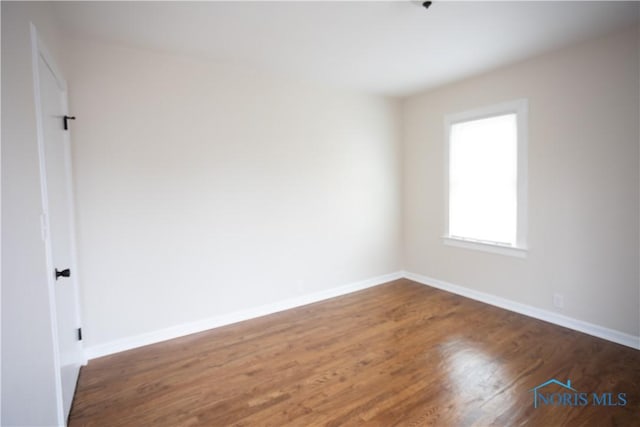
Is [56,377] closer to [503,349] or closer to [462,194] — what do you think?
[503,349]

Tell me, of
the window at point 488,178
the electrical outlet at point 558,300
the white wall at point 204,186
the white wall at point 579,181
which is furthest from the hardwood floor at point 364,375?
the window at point 488,178

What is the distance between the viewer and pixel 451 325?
10.8 feet

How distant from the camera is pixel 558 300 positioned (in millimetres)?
3262

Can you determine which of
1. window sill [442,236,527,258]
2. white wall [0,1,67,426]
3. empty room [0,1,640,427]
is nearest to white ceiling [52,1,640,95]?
empty room [0,1,640,427]

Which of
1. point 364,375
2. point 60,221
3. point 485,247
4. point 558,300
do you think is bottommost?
point 364,375

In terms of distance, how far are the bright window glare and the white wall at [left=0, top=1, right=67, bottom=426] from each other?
4053mm

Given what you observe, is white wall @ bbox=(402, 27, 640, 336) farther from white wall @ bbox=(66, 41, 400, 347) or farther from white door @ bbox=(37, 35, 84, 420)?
white door @ bbox=(37, 35, 84, 420)

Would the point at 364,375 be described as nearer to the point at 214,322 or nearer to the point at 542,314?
the point at 214,322

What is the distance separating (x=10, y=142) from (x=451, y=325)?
3.58 metres

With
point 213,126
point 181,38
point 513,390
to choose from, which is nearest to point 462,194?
point 513,390

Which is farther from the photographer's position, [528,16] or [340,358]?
[340,358]

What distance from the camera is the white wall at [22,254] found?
1.31 meters

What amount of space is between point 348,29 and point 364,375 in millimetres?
2722

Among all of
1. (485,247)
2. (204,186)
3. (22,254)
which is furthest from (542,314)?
(22,254)
